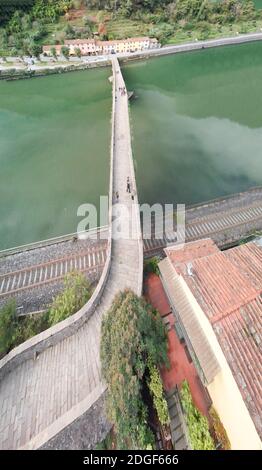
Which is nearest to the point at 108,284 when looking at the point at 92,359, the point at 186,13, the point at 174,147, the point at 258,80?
the point at 92,359

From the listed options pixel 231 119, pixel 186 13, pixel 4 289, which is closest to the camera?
pixel 4 289

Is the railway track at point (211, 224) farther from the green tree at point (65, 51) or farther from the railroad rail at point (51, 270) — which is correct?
the green tree at point (65, 51)

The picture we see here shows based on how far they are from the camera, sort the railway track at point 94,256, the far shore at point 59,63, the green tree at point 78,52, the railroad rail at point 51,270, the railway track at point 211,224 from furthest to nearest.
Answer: the green tree at point 78,52
the far shore at point 59,63
the railway track at point 211,224
the railway track at point 94,256
the railroad rail at point 51,270

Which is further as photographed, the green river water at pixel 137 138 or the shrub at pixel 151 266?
the green river water at pixel 137 138

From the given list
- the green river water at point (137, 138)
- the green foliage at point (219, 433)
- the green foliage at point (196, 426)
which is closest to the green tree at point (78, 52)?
the green river water at point (137, 138)
